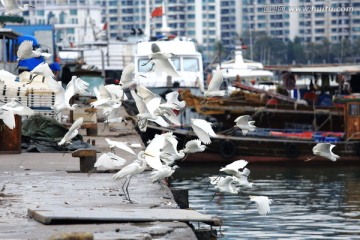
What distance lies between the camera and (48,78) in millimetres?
14258

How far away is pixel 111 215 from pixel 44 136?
7.99 m

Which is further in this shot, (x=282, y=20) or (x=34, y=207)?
(x=282, y=20)

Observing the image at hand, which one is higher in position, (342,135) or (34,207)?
(34,207)

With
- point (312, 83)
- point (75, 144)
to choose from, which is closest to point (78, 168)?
point (75, 144)

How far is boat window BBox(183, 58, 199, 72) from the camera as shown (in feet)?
119

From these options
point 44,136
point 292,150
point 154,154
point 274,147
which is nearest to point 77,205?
point 154,154

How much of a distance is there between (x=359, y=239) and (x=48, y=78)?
4053 millimetres

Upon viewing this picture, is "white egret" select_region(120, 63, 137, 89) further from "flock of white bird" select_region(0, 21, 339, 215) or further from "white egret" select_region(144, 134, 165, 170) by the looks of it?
"white egret" select_region(144, 134, 165, 170)

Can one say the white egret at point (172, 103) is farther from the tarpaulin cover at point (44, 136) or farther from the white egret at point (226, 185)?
the tarpaulin cover at point (44, 136)

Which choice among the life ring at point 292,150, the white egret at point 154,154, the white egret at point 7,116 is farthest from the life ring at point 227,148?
the white egret at point 154,154

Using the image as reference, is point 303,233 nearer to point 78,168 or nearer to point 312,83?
point 78,168

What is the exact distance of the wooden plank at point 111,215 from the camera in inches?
394

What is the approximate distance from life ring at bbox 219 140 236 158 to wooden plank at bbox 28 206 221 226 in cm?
1757

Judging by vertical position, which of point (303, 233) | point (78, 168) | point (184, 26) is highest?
point (78, 168)
